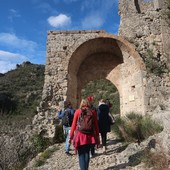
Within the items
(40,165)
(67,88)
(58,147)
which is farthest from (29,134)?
(40,165)

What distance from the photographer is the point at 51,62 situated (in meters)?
11.3

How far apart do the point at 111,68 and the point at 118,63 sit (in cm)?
48

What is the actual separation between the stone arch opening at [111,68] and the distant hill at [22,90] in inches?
441

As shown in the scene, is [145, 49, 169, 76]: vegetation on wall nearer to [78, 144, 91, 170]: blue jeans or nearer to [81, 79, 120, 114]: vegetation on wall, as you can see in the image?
[78, 144, 91, 170]: blue jeans

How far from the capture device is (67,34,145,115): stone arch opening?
A: 11.1m

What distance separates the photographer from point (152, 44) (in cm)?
1147

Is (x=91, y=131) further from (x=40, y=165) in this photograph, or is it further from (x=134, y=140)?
(x=134, y=140)

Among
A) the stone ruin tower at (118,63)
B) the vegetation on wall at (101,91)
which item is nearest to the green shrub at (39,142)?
the stone ruin tower at (118,63)

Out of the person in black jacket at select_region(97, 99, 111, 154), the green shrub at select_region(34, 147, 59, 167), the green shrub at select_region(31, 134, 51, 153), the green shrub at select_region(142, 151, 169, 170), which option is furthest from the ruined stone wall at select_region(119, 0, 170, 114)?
the green shrub at select_region(142, 151, 169, 170)

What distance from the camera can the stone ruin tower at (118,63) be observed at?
414 inches

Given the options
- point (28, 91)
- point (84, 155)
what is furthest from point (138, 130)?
point (28, 91)

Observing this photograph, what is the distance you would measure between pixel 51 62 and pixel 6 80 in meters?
25.0

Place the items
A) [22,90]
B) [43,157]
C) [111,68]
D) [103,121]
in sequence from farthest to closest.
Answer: [22,90], [111,68], [43,157], [103,121]

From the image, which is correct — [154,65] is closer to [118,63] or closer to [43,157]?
[118,63]
